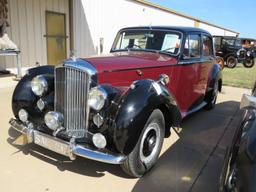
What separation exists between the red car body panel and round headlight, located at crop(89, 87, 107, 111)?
11.5 inches

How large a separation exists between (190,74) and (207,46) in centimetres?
121

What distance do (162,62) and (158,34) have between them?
2.41 feet

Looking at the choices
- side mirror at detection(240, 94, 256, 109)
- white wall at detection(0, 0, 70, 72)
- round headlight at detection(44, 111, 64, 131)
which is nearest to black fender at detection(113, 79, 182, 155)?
round headlight at detection(44, 111, 64, 131)

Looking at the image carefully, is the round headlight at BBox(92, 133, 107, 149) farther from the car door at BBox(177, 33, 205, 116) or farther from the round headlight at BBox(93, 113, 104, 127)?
the car door at BBox(177, 33, 205, 116)

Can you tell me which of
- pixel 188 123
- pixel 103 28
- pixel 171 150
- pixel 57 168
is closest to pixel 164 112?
pixel 171 150

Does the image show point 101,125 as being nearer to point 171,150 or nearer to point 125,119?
point 125,119

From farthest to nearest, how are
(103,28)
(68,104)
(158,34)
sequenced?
(103,28) → (158,34) → (68,104)

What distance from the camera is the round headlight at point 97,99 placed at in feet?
8.96

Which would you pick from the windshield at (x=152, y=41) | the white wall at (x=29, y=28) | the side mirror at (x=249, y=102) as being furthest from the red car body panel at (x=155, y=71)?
the white wall at (x=29, y=28)

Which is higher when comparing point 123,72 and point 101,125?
point 123,72

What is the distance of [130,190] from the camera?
2.77 metres

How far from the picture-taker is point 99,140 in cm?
262

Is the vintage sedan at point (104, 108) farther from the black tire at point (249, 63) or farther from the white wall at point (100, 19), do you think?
the black tire at point (249, 63)

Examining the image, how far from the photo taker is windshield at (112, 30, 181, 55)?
13.9 feet
